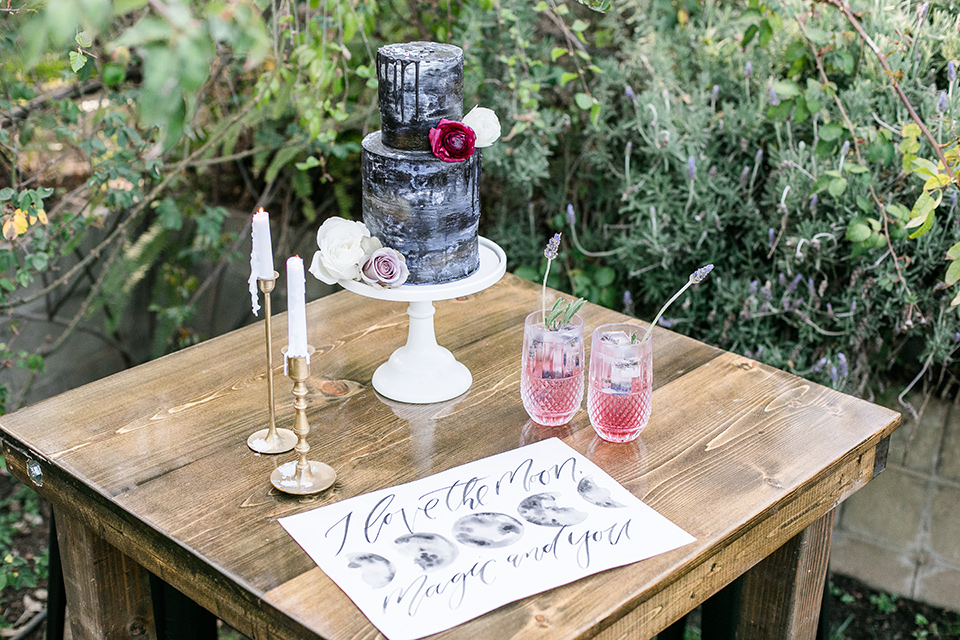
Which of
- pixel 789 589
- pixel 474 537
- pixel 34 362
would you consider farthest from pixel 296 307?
pixel 34 362

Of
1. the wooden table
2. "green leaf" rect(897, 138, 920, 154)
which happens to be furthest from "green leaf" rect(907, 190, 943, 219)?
the wooden table

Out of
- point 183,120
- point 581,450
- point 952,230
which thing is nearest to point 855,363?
point 952,230

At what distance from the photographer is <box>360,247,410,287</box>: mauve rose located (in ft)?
4.10

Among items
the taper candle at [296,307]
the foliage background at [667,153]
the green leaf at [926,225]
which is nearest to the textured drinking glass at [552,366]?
the taper candle at [296,307]

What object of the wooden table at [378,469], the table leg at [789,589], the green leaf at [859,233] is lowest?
the table leg at [789,589]

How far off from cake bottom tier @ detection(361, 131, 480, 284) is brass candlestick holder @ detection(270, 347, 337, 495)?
0.24 meters

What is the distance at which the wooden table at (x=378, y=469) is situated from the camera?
3.37 feet

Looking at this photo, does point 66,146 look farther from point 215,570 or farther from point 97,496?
point 215,570

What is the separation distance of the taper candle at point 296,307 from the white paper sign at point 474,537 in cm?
21

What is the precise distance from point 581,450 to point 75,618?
0.83 m

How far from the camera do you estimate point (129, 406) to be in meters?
1.35

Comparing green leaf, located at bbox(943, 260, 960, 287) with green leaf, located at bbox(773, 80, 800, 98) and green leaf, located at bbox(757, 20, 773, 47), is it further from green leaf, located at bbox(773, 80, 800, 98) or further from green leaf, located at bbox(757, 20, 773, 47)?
green leaf, located at bbox(757, 20, 773, 47)

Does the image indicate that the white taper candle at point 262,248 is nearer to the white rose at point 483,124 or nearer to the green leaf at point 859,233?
the white rose at point 483,124

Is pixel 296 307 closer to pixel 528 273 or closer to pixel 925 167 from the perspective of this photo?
pixel 925 167
